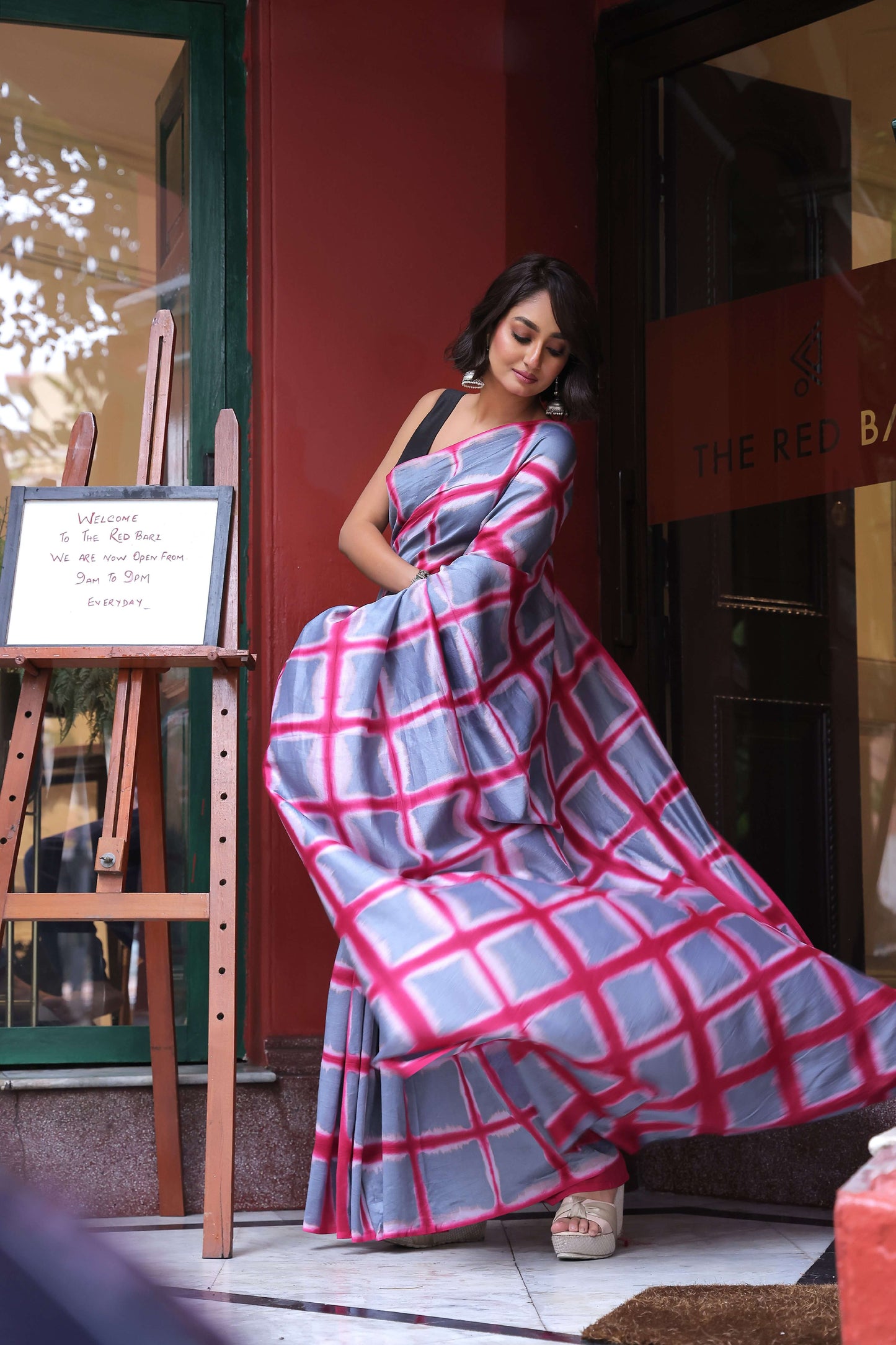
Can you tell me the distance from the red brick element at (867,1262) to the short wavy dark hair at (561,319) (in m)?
1.72

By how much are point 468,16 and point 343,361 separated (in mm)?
786

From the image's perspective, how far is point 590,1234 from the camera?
2.18 meters

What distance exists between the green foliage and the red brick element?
2174mm

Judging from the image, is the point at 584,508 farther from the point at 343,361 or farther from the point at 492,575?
the point at 492,575

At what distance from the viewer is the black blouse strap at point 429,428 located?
249cm

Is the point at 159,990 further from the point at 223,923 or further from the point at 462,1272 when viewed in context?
the point at 462,1272

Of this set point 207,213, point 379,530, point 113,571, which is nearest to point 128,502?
point 113,571

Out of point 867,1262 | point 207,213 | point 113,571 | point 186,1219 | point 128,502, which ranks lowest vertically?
point 186,1219

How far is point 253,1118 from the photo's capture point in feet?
8.51

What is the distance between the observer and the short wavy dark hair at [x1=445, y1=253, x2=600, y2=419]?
238cm

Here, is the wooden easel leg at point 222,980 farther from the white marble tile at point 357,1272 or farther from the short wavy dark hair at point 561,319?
the short wavy dark hair at point 561,319

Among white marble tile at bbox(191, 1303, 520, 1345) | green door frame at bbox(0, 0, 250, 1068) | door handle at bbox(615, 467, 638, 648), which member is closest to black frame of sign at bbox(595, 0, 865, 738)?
door handle at bbox(615, 467, 638, 648)

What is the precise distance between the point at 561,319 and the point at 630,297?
751mm

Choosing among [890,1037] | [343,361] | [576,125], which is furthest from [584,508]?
[890,1037]
